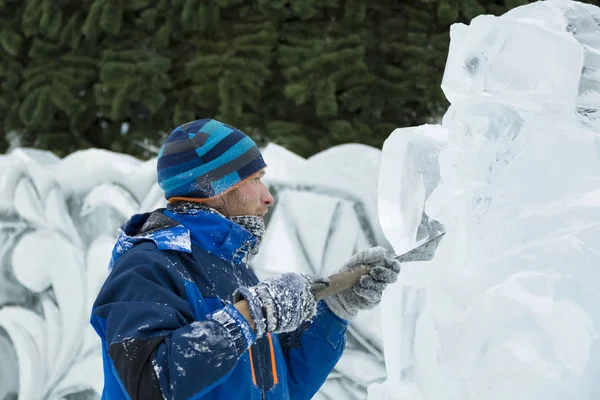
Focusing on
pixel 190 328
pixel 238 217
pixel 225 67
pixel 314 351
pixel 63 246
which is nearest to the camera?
pixel 190 328

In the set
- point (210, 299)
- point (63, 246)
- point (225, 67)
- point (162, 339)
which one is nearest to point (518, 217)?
point (210, 299)

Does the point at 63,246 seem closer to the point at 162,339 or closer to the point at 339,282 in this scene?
the point at 339,282

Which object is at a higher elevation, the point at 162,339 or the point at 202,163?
the point at 202,163

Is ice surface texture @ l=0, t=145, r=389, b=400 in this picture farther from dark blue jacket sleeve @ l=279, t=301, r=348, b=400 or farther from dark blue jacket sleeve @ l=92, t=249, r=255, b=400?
dark blue jacket sleeve @ l=92, t=249, r=255, b=400

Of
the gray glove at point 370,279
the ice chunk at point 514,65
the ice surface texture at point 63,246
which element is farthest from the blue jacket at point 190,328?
the ice surface texture at point 63,246

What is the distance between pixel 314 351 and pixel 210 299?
41 centimetres

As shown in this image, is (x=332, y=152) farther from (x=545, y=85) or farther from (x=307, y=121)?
(x=545, y=85)

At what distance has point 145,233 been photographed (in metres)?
1.99

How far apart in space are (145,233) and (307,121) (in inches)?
153

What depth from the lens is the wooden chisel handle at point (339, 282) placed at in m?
1.99

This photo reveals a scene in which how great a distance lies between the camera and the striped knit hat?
80.1 inches

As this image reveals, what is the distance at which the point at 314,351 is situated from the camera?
Result: 2260mm

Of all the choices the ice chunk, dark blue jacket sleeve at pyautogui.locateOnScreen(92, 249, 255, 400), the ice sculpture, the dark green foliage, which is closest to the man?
dark blue jacket sleeve at pyautogui.locateOnScreen(92, 249, 255, 400)

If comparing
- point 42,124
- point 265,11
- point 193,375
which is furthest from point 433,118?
point 193,375
